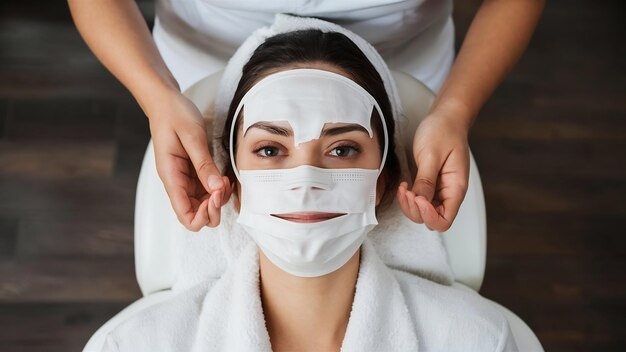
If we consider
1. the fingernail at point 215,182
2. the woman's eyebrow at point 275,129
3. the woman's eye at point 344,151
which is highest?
the woman's eyebrow at point 275,129

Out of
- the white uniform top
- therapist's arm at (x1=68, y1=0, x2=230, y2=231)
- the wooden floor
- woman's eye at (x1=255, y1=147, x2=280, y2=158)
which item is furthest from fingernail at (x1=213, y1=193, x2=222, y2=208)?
the wooden floor

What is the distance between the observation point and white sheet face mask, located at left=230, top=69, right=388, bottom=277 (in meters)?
1.01

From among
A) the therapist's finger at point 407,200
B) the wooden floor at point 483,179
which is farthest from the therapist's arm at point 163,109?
the wooden floor at point 483,179

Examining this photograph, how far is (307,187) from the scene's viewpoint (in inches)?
39.7

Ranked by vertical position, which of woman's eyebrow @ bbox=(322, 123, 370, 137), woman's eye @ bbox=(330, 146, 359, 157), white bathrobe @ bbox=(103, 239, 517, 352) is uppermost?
woman's eyebrow @ bbox=(322, 123, 370, 137)

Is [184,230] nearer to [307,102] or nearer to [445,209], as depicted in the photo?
[307,102]

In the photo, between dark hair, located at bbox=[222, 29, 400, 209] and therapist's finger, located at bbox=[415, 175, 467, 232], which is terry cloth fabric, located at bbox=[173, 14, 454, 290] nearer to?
dark hair, located at bbox=[222, 29, 400, 209]

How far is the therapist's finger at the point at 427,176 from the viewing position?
107cm

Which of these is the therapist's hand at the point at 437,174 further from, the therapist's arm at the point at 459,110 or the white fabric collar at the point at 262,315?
the white fabric collar at the point at 262,315

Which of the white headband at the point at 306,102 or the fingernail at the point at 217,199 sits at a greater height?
the white headband at the point at 306,102

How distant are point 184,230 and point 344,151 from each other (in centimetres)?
37

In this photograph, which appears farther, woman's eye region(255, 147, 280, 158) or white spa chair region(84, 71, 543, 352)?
white spa chair region(84, 71, 543, 352)

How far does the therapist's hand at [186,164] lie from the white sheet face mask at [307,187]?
53 millimetres

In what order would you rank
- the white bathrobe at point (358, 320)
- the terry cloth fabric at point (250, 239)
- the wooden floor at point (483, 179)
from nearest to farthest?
1. the white bathrobe at point (358, 320)
2. the terry cloth fabric at point (250, 239)
3. the wooden floor at point (483, 179)
